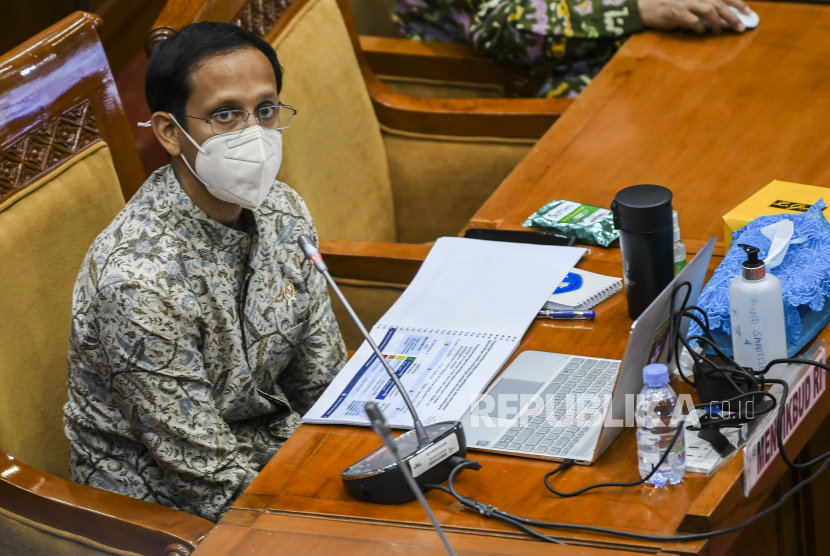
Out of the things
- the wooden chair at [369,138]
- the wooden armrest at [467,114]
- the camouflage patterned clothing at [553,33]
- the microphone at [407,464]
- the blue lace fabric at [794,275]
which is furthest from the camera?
the camouflage patterned clothing at [553,33]

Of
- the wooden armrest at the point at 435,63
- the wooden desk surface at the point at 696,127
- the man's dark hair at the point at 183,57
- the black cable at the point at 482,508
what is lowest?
the wooden armrest at the point at 435,63

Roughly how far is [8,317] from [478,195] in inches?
45.8

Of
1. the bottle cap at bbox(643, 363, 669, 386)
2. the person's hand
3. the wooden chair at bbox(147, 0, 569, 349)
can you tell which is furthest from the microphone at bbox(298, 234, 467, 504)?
the person's hand

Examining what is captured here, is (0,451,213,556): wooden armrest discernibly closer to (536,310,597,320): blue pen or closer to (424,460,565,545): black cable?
(424,460,565,545): black cable

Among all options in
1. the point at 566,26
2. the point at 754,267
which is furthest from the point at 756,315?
the point at 566,26

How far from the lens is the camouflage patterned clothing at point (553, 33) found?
7.49ft

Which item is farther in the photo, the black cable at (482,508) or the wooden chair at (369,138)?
the wooden chair at (369,138)

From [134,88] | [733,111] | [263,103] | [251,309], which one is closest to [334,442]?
[251,309]

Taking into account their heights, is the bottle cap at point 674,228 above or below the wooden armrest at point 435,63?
above

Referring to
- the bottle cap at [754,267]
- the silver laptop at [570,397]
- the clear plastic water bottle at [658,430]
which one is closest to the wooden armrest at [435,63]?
the silver laptop at [570,397]

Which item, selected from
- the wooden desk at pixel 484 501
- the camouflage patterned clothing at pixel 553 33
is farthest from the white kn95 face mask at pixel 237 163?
the camouflage patterned clothing at pixel 553 33

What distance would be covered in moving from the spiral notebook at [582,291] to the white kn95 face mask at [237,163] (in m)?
0.46

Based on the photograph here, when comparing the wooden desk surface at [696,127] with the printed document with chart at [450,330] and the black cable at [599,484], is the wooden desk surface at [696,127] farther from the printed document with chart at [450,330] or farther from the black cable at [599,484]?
the black cable at [599,484]

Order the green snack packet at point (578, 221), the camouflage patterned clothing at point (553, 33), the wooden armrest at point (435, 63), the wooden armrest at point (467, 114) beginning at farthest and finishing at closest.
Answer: the wooden armrest at point (435, 63) < the camouflage patterned clothing at point (553, 33) < the wooden armrest at point (467, 114) < the green snack packet at point (578, 221)
